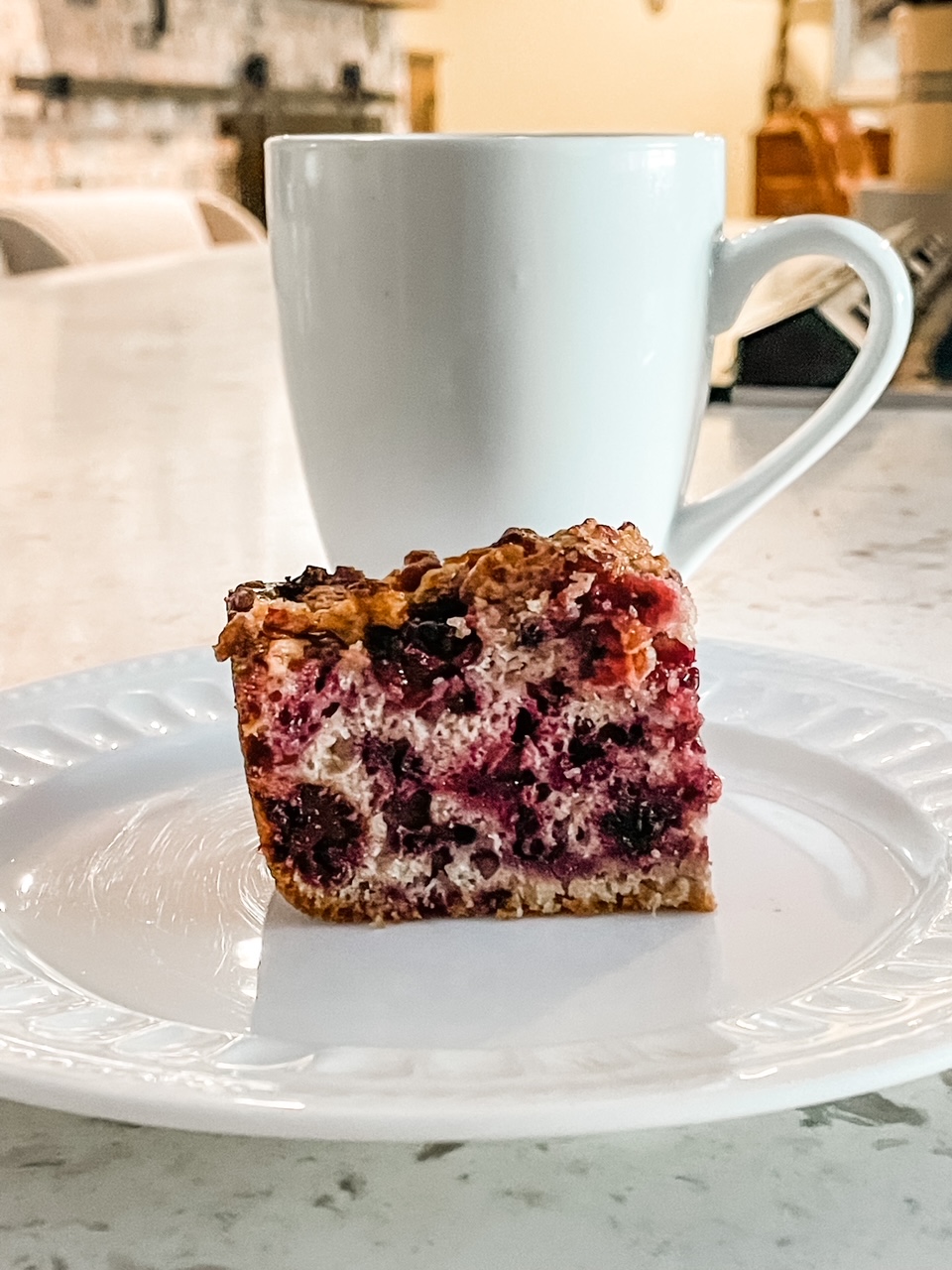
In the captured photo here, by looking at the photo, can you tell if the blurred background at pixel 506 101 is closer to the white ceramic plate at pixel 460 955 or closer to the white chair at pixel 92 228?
the white chair at pixel 92 228

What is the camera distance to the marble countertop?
34 centimetres

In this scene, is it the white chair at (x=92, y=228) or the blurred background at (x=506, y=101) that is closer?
the blurred background at (x=506, y=101)

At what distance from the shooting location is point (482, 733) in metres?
0.52

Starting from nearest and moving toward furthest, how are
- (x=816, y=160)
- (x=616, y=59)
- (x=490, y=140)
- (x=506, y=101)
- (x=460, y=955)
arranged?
(x=460, y=955) < (x=490, y=140) < (x=816, y=160) < (x=616, y=59) < (x=506, y=101)

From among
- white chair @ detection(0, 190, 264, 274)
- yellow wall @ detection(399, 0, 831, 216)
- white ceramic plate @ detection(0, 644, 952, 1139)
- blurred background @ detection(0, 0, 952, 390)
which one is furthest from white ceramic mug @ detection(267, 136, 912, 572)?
yellow wall @ detection(399, 0, 831, 216)

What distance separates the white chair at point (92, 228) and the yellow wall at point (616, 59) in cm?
446

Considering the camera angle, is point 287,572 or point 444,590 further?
point 287,572

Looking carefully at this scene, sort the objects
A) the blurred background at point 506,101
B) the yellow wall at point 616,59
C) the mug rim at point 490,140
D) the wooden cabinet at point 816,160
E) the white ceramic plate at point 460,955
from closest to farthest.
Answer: the white ceramic plate at point 460,955
the mug rim at point 490,140
the blurred background at point 506,101
the wooden cabinet at point 816,160
the yellow wall at point 616,59

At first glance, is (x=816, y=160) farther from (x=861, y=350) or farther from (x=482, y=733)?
(x=482, y=733)

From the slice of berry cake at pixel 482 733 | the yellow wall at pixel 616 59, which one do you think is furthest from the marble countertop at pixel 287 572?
the yellow wall at pixel 616 59

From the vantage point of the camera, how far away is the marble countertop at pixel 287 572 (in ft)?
1.13

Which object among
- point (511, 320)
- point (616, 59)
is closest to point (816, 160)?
point (511, 320)

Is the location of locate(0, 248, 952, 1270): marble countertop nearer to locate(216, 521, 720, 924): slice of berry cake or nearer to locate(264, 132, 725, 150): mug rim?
locate(216, 521, 720, 924): slice of berry cake

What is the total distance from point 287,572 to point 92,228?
308 cm
